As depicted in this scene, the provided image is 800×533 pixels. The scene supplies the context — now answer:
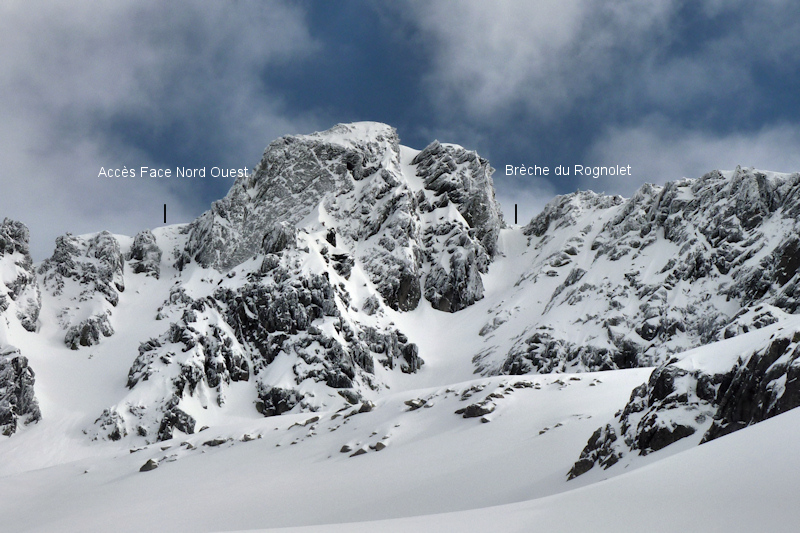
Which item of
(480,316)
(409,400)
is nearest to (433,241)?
(480,316)

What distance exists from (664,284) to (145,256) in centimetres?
9869

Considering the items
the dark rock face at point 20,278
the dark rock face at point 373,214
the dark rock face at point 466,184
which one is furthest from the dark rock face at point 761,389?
the dark rock face at point 466,184

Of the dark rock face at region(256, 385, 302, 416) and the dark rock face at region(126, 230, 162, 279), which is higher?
the dark rock face at region(126, 230, 162, 279)

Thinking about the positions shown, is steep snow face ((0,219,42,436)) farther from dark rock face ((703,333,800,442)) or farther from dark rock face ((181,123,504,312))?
dark rock face ((703,333,800,442))

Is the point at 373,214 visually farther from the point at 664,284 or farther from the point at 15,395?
the point at 15,395

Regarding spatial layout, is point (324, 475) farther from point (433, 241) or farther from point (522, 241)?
point (522, 241)

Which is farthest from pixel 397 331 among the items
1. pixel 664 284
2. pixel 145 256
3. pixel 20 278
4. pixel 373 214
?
pixel 20 278

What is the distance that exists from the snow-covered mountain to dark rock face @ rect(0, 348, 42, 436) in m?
0.28

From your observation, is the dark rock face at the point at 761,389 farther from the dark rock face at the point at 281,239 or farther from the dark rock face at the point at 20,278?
the dark rock face at the point at 20,278

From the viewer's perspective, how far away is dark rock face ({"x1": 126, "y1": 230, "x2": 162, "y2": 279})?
115750 mm

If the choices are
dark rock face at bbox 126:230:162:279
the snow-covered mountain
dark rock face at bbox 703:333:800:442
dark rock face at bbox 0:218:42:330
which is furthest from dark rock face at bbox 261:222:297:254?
dark rock face at bbox 703:333:800:442

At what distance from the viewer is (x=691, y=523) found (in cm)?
699

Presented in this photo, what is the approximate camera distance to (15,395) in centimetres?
7231

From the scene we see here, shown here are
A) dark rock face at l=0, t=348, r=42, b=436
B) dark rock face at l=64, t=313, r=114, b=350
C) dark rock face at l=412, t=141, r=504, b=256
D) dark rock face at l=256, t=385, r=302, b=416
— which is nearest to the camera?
dark rock face at l=0, t=348, r=42, b=436
